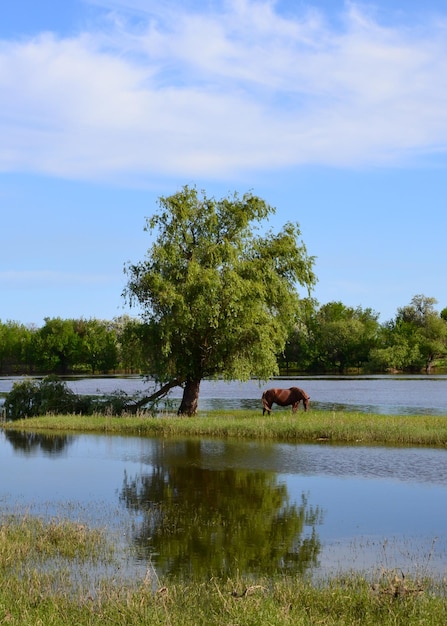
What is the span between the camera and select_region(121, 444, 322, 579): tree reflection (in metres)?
13.0

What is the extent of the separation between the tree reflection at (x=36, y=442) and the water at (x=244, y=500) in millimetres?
116

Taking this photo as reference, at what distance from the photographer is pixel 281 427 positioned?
104ft

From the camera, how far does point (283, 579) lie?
11.7 m

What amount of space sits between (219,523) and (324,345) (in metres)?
100

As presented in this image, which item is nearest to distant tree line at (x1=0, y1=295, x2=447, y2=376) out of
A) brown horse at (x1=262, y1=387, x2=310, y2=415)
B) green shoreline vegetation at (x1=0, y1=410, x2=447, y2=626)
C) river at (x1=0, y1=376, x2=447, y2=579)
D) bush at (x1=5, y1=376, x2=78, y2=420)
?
bush at (x1=5, y1=376, x2=78, y2=420)

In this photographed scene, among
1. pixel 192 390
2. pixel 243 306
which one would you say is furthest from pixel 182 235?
pixel 192 390

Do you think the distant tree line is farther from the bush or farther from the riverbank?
the riverbank

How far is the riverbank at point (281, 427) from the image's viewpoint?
29.5 meters

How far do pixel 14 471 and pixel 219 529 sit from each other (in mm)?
10227

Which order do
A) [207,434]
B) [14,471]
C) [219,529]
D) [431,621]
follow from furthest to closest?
[207,434]
[14,471]
[219,529]
[431,621]

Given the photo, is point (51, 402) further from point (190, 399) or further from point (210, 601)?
point (210, 601)

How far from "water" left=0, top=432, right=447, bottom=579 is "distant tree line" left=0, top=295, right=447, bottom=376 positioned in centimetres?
7805

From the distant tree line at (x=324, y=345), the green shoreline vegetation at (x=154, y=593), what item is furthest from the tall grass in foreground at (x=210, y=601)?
the distant tree line at (x=324, y=345)

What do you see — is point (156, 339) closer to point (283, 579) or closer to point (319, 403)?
point (319, 403)
